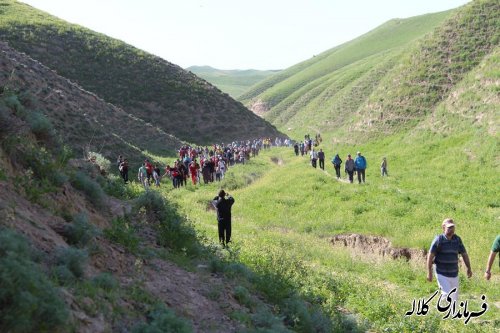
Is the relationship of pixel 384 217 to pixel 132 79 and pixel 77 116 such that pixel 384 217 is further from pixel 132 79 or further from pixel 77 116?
pixel 132 79

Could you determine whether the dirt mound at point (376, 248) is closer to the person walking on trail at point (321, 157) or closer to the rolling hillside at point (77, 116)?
the rolling hillside at point (77, 116)

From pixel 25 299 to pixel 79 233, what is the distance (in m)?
2.91

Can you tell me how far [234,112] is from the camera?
212 feet

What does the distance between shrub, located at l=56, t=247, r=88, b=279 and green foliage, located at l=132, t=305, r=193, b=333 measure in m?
1.02

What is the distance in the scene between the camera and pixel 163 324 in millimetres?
5730

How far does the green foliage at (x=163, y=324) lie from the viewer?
5.47 metres

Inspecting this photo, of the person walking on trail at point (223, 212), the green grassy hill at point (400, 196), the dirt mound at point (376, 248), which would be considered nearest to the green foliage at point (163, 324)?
the green grassy hill at point (400, 196)

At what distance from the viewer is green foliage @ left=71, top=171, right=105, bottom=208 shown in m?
9.59

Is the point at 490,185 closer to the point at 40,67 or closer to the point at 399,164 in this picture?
the point at 399,164

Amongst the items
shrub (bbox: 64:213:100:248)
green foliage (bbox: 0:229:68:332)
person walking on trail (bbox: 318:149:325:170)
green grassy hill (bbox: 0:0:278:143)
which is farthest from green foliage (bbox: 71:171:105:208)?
green grassy hill (bbox: 0:0:278:143)

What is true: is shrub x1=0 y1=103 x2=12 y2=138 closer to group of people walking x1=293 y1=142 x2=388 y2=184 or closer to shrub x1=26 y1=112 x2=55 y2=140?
shrub x1=26 y1=112 x2=55 y2=140

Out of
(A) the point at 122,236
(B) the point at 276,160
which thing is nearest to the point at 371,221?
(A) the point at 122,236

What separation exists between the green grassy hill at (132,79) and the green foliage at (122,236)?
4761 centimetres

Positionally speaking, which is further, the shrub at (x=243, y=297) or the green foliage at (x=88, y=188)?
the green foliage at (x=88, y=188)
